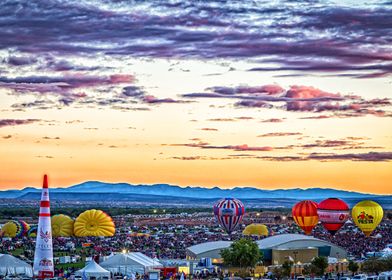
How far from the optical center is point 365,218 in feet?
263

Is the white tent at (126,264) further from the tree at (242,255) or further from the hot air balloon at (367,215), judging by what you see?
the hot air balloon at (367,215)

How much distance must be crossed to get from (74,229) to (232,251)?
34744mm

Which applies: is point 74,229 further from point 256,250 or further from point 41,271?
point 41,271

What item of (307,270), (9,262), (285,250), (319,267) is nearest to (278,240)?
(285,250)

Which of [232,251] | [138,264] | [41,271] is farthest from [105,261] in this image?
[41,271]

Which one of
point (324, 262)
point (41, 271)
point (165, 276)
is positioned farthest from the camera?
point (324, 262)

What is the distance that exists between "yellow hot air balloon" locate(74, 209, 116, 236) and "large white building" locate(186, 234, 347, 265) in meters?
24.7

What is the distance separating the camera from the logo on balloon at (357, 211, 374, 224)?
263ft

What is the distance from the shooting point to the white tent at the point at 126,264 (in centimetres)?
5209

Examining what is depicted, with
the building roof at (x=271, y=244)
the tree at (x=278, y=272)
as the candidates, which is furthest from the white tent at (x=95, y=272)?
the building roof at (x=271, y=244)

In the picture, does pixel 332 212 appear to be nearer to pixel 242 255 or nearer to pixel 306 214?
pixel 306 214

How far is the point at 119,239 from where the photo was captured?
85.7 meters

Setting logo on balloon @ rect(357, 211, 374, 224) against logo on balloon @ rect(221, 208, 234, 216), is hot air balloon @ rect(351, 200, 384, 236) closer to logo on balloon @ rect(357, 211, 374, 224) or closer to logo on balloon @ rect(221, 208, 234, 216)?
logo on balloon @ rect(357, 211, 374, 224)

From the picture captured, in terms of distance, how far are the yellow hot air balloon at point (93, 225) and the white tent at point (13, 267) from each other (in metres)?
36.0
